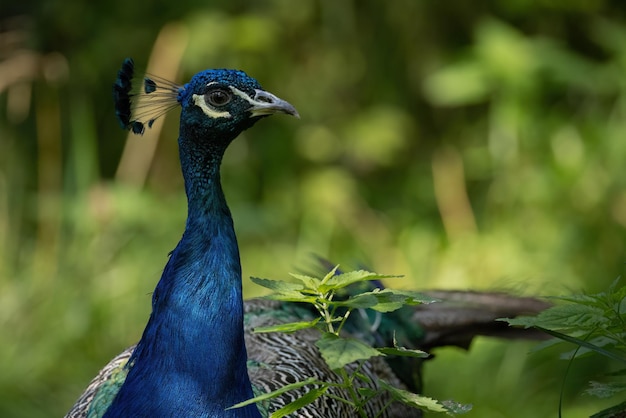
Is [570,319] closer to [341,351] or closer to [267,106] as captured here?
[341,351]

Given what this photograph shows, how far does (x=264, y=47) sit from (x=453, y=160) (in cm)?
107

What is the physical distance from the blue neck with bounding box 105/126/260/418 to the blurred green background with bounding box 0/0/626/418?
1.50 meters

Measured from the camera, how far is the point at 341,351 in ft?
4.56

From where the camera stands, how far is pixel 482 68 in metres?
4.18

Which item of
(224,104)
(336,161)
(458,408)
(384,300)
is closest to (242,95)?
(224,104)

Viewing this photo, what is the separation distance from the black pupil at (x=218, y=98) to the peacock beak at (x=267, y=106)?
0.05m

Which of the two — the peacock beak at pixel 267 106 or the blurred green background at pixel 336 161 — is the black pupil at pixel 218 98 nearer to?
the peacock beak at pixel 267 106

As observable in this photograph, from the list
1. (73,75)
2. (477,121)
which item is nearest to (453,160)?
(477,121)

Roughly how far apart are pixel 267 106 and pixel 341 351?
57 cm

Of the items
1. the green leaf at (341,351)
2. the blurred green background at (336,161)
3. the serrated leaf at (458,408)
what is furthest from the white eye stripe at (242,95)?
the blurred green background at (336,161)

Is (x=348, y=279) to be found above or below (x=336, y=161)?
above

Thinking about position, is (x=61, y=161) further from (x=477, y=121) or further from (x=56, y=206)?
(x=477, y=121)

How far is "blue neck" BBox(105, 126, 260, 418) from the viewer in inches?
66.4

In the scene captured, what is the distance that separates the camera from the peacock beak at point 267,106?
5.79ft
